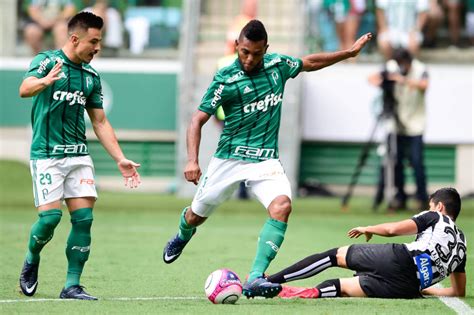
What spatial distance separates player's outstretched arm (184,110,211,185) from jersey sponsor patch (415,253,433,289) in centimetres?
178

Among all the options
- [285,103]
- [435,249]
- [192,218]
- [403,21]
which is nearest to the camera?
[435,249]

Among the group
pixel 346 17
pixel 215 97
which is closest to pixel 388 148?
pixel 346 17

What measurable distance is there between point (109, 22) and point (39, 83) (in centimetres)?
1621

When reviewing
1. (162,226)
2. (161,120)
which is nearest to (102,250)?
(162,226)

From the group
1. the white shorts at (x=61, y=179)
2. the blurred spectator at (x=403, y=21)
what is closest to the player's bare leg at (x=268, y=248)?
the white shorts at (x=61, y=179)

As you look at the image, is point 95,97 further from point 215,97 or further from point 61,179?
point 215,97

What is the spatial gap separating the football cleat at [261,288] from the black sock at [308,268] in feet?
1.25

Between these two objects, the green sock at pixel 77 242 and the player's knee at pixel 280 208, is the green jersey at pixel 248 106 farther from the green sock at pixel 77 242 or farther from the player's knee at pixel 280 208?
the green sock at pixel 77 242

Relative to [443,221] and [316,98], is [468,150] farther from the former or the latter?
[443,221]

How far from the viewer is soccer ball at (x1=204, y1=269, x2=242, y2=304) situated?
367 inches

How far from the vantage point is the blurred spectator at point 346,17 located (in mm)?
24234

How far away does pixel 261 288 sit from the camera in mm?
9328

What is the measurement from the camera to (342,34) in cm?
2430

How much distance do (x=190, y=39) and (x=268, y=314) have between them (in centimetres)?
1549
